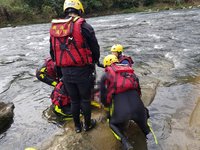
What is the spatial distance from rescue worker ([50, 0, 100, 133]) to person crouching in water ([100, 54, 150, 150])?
35cm

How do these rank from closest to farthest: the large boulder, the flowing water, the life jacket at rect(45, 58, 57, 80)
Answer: the flowing water
the large boulder
the life jacket at rect(45, 58, 57, 80)

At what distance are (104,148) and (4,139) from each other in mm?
2216

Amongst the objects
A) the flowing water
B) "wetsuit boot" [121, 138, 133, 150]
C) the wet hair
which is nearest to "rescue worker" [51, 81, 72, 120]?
the flowing water

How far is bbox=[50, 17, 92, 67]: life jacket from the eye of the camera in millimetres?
4379

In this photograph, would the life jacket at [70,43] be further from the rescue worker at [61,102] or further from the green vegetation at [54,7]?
Answer: the green vegetation at [54,7]

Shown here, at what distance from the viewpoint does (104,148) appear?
15.9 ft

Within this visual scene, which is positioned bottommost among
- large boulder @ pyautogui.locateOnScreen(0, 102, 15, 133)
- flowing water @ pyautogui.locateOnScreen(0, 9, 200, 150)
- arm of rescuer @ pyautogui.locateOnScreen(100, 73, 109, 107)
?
flowing water @ pyautogui.locateOnScreen(0, 9, 200, 150)

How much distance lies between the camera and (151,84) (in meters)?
8.05

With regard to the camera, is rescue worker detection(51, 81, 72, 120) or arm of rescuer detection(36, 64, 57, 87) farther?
arm of rescuer detection(36, 64, 57, 87)

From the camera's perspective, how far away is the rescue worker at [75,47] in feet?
14.4

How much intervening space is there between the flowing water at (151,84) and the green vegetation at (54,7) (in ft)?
80.4

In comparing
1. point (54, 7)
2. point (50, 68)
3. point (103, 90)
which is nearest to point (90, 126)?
point (103, 90)

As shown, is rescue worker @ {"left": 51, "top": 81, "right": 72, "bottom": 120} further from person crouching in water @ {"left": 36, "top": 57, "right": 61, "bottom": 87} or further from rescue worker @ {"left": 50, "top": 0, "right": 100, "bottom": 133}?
rescue worker @ {"left": 50, "top": 0, "right": 100, "bottom": 133}

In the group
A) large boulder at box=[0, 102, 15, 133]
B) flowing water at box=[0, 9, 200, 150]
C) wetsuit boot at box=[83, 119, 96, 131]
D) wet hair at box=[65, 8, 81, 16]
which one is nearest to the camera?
wet hair at box=[65, 8, 81, 16]
